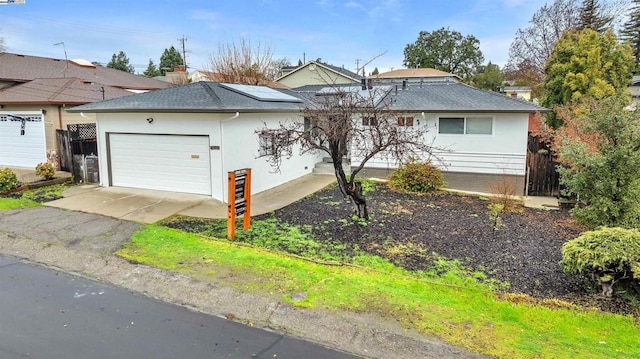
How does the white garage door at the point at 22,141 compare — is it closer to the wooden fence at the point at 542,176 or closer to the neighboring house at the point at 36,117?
the neighboring house at the point at 36,117

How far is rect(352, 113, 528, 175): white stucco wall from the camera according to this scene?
13859mm

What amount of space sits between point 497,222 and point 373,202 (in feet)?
11.1

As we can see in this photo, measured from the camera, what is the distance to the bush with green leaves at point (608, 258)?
5625 mm

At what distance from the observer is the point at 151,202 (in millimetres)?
11211

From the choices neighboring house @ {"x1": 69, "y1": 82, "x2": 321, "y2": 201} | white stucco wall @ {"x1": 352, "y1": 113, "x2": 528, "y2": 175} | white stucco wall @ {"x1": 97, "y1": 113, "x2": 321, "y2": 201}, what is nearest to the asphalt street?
white stucco wall @ {"x1": 97, "y1": 113, "x2": 321, "y2": 201}

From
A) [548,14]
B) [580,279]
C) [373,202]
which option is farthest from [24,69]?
[548,14]

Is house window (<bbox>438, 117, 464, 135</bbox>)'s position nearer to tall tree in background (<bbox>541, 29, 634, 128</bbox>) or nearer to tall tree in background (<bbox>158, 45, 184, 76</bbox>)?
tall tree in background (<bbox>541, 29, 634, 128</bbox>)

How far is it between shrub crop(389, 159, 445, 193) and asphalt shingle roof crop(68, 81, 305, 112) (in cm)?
441

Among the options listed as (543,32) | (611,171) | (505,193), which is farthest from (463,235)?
(543,32)

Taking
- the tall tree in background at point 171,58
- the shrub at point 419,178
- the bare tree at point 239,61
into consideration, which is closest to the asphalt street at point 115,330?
the shrub at point 419,178

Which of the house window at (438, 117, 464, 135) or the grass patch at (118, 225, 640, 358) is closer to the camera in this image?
the grass patch at (118, 225, 640, 358)

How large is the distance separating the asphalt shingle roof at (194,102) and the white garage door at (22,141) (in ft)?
12.9

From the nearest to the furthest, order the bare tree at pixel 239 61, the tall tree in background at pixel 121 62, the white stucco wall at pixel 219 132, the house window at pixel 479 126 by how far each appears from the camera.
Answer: the white stucco wall at pixel 219 132, the house window at pixel 479 126, the bare tree at pixel 239 61, the tall tree in background at pixel 121 62

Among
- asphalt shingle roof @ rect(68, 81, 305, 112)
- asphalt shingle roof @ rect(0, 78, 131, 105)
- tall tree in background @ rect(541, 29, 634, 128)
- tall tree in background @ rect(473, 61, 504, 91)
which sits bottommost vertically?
asphalt shingle roof @ rect(68, 81, 305, 112)
